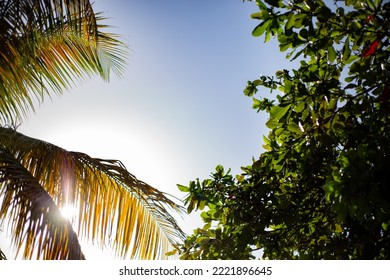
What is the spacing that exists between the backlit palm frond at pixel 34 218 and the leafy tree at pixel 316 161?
1.19 m

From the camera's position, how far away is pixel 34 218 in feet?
11.8

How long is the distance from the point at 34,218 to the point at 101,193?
2.58 feet

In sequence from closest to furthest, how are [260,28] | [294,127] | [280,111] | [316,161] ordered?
[260,28] → [280,111] → [294,127] → [316,161]

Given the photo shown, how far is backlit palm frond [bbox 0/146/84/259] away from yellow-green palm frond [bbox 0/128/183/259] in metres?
0.22

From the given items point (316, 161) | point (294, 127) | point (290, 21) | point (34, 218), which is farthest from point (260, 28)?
point (34, 218)

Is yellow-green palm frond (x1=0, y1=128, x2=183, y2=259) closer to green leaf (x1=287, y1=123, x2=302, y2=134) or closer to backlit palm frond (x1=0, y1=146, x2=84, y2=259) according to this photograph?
backlit palm frond (x1=0, y1=146, x2=84, y2=259)

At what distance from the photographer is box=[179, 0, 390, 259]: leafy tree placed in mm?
2154

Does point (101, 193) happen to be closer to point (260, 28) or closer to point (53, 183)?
point (53, 183)

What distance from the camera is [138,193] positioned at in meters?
4.28

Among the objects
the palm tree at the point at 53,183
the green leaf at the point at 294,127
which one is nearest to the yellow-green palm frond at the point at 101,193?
the palm tree at the point at 53,183

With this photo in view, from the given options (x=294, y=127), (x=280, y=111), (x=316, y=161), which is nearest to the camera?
(x=280, y=111)

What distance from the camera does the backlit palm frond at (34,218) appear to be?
3.56 m

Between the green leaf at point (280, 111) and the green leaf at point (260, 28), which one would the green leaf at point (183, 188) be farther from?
the green leaf at point (260, 28)

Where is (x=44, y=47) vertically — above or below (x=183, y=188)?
above
